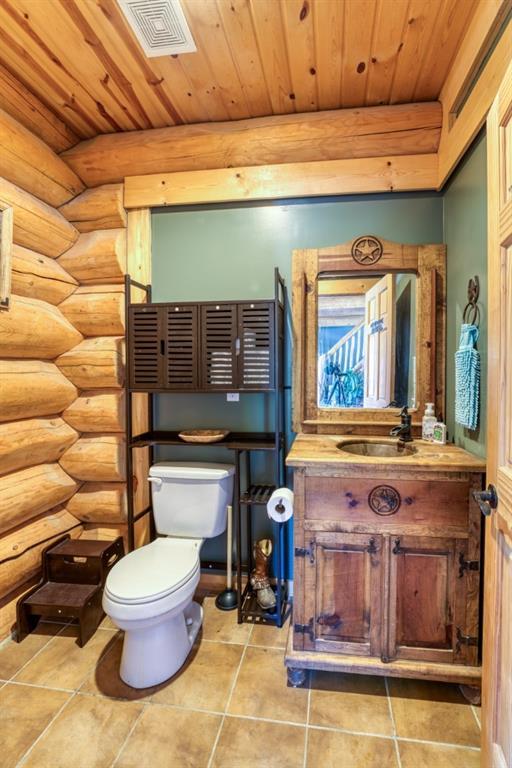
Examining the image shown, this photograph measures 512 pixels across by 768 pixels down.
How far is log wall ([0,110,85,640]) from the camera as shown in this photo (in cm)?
185

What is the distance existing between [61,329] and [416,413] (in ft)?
6.69

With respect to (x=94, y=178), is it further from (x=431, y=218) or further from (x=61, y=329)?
(x=431, y=218)

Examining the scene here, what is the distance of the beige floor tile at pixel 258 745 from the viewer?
1.28m

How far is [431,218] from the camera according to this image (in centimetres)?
207

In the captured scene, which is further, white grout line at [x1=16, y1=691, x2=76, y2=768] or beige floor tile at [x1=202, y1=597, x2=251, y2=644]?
beige floor tile at [x1=202, y1=597, x2=251, y2=644]

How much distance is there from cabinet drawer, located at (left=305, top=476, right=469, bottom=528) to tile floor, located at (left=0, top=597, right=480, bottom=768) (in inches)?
28.4

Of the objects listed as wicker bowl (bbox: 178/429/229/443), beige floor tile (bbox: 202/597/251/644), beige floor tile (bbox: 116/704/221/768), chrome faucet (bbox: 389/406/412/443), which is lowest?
beige floor tile (bbox: 116/704/221/768)

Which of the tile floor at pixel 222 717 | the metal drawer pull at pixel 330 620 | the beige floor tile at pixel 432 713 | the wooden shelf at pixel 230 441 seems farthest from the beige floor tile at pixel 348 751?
the wooden shelf at pixel 230 441

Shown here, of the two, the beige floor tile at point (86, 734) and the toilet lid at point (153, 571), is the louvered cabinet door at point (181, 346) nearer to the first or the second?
the toilet lid at point (153, 571)

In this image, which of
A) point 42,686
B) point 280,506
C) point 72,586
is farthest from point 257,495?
point 42,686

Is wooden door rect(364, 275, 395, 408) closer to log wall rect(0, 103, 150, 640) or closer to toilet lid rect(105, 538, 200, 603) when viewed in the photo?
toilet lid rect(105, 538, 200, 603)

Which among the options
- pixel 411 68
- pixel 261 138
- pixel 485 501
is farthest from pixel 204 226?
pixel 485 501

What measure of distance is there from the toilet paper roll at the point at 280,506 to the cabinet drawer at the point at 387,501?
149mm

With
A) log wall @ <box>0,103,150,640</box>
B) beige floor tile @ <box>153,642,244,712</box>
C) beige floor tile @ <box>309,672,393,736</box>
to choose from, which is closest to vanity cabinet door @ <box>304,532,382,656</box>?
beige floor tile @ <box>309,672,393,736</box>
